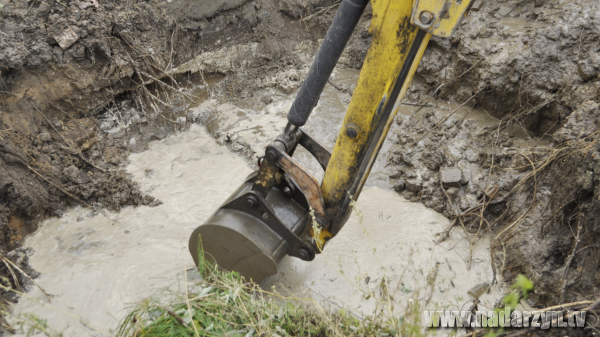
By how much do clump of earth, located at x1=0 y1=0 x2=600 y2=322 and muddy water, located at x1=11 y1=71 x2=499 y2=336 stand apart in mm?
152

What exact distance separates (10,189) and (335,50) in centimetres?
303

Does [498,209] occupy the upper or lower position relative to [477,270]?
upper

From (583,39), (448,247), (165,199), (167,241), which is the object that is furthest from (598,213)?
(165,199)

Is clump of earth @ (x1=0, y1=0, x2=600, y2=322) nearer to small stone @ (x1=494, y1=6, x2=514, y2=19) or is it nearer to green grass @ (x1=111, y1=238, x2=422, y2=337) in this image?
small stone @ (x1=494, y1=6, x2=514, y2=19)

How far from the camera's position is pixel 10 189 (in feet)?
10.3

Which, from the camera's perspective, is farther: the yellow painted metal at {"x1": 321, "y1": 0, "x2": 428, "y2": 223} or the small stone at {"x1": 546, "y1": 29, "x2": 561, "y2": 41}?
the small stone at {"x1": 546, "y1": 29, "x2": 561, "y2": 41}

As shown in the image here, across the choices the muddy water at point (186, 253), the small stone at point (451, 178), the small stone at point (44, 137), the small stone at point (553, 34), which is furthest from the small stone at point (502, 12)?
the small stone at point (44, 137)

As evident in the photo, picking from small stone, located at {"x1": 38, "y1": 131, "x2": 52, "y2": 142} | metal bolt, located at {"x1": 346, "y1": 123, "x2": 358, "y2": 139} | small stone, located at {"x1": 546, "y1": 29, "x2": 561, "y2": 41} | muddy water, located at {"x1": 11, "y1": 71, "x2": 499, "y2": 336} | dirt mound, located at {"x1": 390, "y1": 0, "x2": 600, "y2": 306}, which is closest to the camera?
metal bolt, located at {"x1": 346, "y1": 123, "x2": 358, "y2": 139}

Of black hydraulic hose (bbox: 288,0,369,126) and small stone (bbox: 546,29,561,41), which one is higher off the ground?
small stone (bbox: 546,29,561,41)

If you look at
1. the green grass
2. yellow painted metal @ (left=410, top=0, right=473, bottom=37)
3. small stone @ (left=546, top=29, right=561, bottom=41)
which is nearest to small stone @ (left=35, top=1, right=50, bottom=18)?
the green grass

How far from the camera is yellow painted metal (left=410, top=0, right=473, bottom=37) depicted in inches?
57.9

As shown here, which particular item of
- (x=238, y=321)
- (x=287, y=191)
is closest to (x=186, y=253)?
(x=287, y=191)

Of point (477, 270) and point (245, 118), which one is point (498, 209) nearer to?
point (477, 270)

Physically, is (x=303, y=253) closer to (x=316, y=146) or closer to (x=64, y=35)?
(x=316, y=146)
